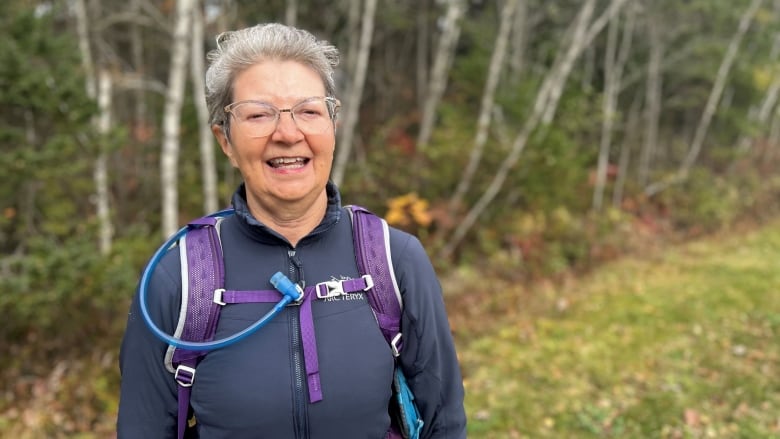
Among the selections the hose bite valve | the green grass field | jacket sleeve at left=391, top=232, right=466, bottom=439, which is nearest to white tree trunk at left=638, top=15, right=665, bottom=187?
the green grass field

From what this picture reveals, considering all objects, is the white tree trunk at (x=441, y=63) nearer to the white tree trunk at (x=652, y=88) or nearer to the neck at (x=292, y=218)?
the white tree trunk at (x=652, y=88)

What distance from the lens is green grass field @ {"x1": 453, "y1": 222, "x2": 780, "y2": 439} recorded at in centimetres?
492

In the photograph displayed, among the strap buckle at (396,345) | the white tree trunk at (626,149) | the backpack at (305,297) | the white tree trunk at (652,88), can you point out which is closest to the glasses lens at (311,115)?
the backpack at (305,297)

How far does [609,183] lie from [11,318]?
15.0 m

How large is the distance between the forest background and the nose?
5.15 meters

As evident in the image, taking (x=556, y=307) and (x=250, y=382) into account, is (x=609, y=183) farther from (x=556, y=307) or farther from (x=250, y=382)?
(x=250, y=382)

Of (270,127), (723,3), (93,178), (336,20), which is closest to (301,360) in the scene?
(270,127)

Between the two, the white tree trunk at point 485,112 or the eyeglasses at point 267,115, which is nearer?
the eyeglasses at point 267,115

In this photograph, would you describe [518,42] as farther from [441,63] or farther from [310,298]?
[310,298]

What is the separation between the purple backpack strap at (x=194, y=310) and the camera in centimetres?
155

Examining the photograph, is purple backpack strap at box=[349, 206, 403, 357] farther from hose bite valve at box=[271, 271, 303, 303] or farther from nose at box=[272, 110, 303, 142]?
nose at box=[272, 110, 303, 142]

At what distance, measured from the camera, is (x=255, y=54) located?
1604 mm

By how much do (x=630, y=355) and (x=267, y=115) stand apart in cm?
607

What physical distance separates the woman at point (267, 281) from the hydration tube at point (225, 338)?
0.10 feet
